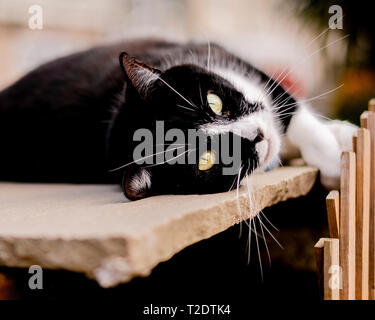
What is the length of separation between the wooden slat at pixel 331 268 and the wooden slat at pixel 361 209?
0.13 m

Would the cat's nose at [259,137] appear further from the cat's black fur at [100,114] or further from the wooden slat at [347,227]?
the wooden slat at [347,227]

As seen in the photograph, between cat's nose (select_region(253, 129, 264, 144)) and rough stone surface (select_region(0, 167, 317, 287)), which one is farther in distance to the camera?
cat's nose (select_region(253, 129, 264, 144))

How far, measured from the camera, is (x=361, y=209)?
90 cm

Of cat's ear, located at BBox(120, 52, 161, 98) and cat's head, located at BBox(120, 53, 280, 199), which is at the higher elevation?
cat's ear, located at BBox(120, 52, 161, 98)

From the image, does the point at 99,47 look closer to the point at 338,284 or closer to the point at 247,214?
the point at 247,214

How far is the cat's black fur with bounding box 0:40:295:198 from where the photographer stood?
0.93 meters

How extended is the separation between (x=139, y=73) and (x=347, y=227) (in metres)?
0.52

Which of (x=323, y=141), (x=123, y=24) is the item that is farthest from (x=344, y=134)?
(x=123, y=24)

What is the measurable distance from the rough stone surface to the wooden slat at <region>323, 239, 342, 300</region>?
0.51 ft

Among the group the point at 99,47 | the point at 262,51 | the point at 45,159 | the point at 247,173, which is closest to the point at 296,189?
the point at 247,173

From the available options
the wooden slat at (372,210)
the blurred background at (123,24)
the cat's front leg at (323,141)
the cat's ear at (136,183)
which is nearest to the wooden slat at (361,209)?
the wooden slat at (372,210)

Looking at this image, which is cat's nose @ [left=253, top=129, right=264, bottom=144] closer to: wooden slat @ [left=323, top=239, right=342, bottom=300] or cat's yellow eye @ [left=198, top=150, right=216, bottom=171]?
cat's yellow eye @ [left=198, top=150, right=216, bottom=171]

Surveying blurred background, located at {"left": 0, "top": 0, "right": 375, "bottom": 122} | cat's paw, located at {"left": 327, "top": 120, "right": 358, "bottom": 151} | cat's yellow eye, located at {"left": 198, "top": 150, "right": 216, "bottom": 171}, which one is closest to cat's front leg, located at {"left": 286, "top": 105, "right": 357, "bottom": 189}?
cat's paw, located at {"left": 327, "top": 120, "right": 358, "bottom": 151}

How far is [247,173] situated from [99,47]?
2.87 feet
